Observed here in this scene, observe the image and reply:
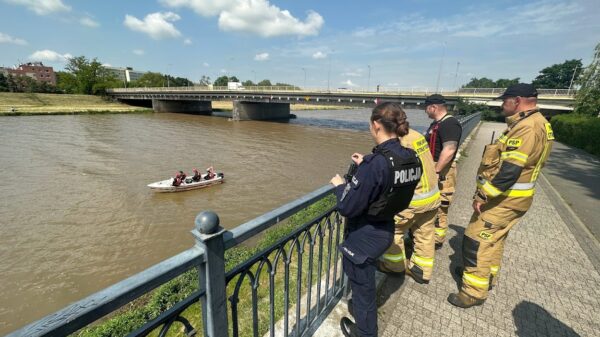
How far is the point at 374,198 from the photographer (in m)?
2.10

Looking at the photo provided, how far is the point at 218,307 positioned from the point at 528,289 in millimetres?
4073

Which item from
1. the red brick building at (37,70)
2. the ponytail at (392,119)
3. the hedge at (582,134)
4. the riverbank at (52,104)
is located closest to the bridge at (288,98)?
the riverbank at (52,104)

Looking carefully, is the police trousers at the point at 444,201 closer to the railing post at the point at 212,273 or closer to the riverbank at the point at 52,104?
the railing post at the point at 212,273

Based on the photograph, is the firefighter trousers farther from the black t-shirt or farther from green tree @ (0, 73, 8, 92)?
green tree @ (0, 73, 8, 92)

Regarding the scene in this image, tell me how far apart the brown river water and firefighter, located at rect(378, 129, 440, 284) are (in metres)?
6.43

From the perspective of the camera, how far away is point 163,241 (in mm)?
8406

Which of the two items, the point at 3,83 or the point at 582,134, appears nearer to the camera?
the point at 582,134

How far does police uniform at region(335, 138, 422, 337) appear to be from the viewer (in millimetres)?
2055

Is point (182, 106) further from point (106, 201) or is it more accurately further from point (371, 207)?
point (371, 207)

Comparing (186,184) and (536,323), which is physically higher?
(536,323)

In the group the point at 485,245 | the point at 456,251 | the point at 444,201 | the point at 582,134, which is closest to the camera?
the point at 485,245

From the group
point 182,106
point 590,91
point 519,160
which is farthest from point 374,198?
point 182,106

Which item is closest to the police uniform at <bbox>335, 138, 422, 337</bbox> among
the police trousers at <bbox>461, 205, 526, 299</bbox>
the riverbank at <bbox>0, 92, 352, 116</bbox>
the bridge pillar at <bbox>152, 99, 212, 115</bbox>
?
the police trousers at <bbox>461, 205, 526, 299</bbox>

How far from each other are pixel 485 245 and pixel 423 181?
1023mm
